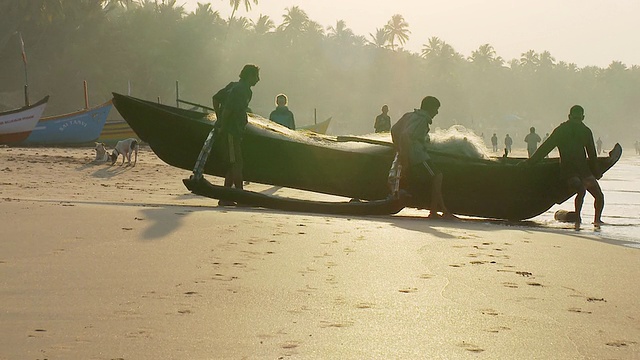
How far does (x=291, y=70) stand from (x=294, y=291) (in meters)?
81.9

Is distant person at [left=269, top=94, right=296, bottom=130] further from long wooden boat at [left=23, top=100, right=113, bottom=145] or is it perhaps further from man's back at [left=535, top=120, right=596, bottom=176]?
long wooden boat at [left=23, top=100, right=113, bottom=145]

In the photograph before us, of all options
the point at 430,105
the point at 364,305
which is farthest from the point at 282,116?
the point at 364,305

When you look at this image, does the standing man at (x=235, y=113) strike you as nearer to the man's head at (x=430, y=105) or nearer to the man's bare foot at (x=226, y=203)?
the man's bare foot at (x=226, y=203)

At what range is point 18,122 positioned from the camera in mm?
22922

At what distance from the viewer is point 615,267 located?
577cm

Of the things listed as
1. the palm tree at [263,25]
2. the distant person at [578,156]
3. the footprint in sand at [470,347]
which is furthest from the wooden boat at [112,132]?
the palm tree at [263,25]

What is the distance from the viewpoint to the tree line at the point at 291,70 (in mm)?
48156

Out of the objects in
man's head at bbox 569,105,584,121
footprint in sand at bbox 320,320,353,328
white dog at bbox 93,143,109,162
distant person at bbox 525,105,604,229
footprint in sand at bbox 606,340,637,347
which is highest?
man's head at bbox 569,105,584,121

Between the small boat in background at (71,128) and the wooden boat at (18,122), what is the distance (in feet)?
2.67

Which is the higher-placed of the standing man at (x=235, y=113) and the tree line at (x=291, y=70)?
the tree line at (x=291, y=70)

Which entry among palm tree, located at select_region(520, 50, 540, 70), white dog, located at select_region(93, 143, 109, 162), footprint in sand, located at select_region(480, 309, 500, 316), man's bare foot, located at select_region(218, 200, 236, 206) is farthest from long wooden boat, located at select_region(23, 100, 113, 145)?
palm tree, located at select_region(520, 50, 540, 70)

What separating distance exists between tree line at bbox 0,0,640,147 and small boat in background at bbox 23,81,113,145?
16.5 meters

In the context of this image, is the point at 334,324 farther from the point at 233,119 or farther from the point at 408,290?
the point at 233,119

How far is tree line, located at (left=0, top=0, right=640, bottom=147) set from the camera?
4816 cm
